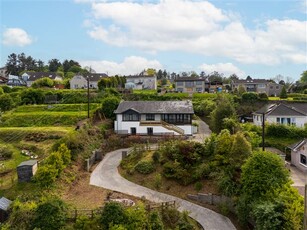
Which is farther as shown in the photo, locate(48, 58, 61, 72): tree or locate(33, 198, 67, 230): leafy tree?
locate(48, 58, 61, 72): tree

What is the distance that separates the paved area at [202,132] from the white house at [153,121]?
1231mm

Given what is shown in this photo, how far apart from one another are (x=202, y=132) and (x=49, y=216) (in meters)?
25.7

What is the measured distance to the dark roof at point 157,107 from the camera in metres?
35.1

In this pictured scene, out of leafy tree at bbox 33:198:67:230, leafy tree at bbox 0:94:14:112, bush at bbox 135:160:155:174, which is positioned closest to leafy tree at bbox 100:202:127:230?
leafy tree at bbox 33:198:67:230

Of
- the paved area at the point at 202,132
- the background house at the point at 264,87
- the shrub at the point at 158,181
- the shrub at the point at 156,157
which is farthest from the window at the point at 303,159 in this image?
the background house at the point at 264,87

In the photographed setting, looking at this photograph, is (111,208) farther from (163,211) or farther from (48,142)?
(48,142)

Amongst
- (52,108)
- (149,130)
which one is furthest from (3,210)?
(52,108)

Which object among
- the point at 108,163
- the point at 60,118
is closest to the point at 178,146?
the point at 108,163

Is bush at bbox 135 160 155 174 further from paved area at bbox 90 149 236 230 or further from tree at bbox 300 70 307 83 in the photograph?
tree at bbox 300 70 307 83

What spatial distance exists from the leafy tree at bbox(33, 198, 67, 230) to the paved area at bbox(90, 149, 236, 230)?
6014 mm

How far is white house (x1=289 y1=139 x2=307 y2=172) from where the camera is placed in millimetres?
25547

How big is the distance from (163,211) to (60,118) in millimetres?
23935

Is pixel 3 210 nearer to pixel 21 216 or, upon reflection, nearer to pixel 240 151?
pixel 21 216

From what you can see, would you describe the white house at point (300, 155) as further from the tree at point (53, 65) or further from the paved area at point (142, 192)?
the tree at point (53, 65)
